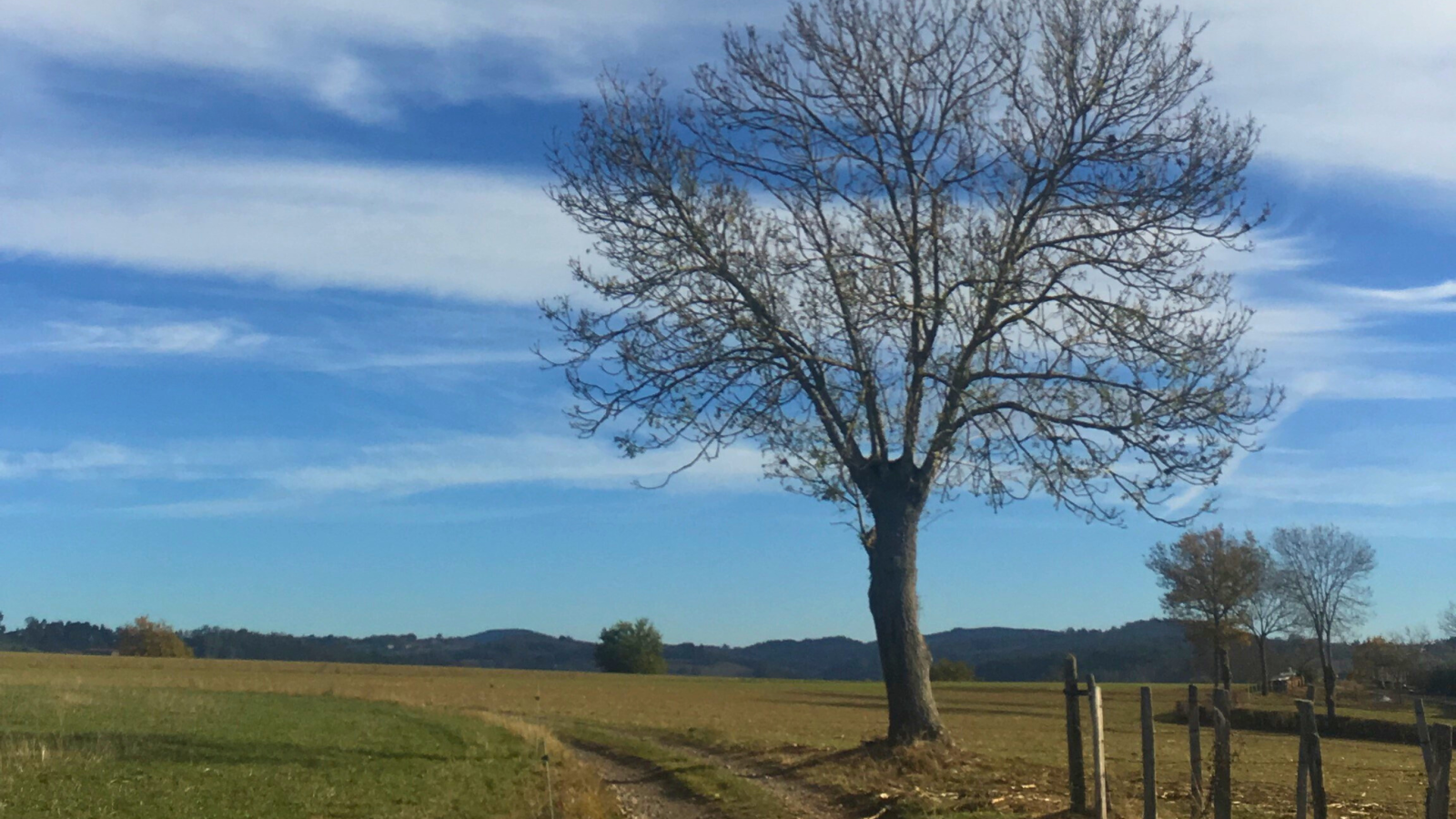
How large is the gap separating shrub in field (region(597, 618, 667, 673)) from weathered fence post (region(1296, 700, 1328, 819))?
130m

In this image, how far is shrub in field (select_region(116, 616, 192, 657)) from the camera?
14112 cm

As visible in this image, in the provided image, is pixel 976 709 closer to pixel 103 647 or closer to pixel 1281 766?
pixel 1281 766

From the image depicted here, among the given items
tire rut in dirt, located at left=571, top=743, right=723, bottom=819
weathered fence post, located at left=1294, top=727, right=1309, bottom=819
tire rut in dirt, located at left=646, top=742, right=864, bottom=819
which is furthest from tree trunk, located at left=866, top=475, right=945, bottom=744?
weathered fence post, located at left=1294, top=727, right=1309, bottom=819

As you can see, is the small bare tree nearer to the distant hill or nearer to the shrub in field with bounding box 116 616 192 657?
the distant hill

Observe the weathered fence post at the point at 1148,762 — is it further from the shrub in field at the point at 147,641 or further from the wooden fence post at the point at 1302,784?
the shrub in field at the point at 147,641

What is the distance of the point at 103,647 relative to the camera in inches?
5797

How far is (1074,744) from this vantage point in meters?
12.8

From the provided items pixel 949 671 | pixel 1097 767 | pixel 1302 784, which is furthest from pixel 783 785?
pixel 949 671

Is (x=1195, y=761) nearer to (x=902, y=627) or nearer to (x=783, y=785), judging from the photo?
(x=902, y=627)

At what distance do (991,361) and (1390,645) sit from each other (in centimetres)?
8957

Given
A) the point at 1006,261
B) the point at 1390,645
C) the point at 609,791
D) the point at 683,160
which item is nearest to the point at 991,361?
the point at 1006,261

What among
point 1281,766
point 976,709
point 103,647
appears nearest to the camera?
point 1281,766

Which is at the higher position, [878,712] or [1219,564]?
[1219,564]

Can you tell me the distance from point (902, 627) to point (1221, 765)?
23.1ft
